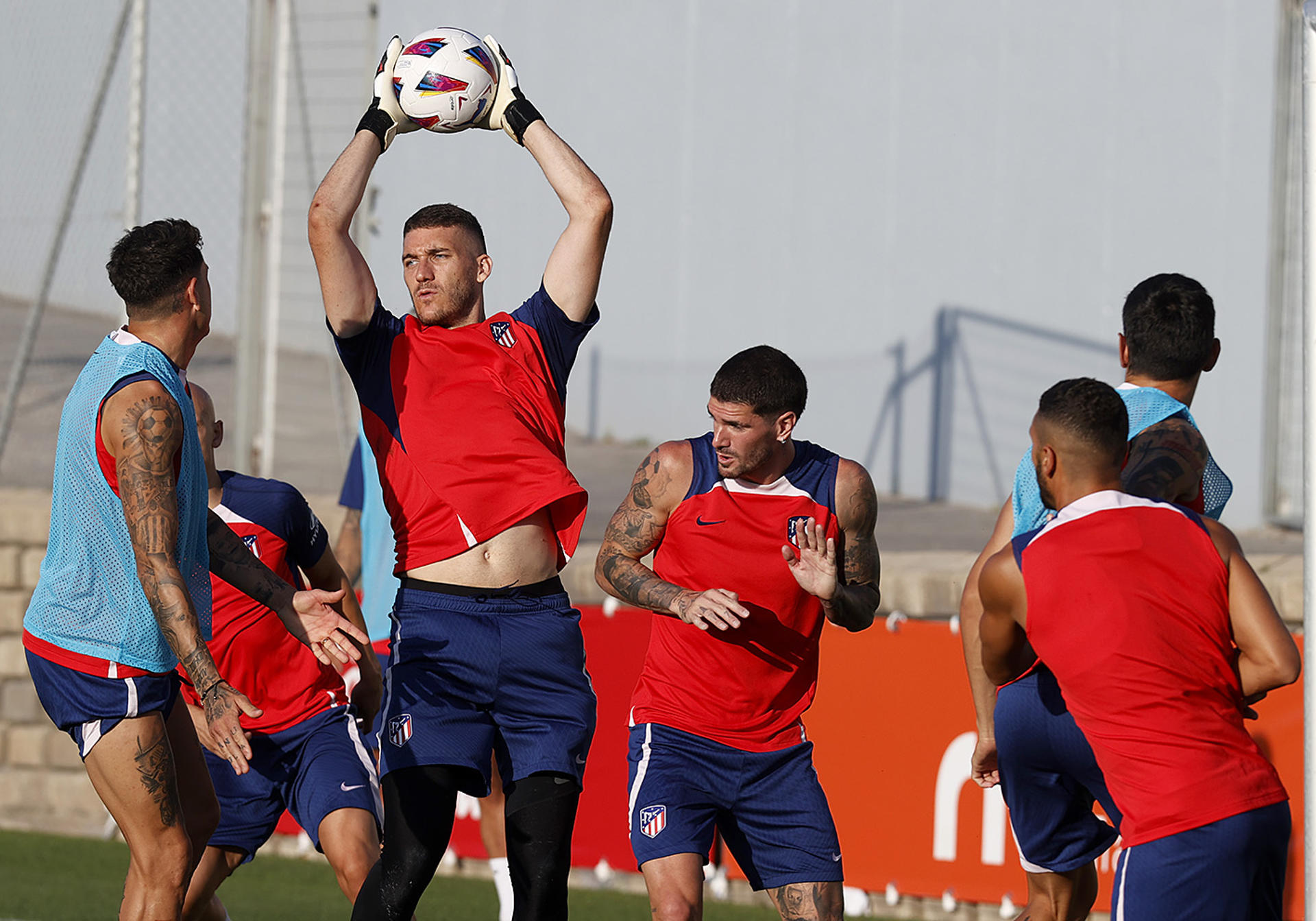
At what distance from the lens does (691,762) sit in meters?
4.87

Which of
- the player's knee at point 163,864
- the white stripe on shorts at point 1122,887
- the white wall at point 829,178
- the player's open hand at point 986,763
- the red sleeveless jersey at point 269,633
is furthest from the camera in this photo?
the white wall at point 829,178

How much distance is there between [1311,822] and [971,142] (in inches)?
376

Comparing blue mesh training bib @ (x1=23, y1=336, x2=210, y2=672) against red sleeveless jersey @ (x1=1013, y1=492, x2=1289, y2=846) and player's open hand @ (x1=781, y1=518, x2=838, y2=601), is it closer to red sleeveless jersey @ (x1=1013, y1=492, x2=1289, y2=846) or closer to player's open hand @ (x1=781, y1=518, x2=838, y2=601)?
player's open hand @ (x1=781, y1=518, x2=838, y2=601)

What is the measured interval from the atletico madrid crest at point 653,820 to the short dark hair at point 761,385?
1220 mm

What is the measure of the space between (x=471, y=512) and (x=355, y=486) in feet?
7.53

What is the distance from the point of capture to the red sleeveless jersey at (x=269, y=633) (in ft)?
18.7

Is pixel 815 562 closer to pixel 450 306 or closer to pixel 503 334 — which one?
pixel 503 334

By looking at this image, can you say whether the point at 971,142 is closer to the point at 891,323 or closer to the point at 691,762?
the point at 891,323

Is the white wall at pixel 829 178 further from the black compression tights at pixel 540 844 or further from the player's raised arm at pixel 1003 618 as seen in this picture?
the player's raised arm at pixel 1003 618

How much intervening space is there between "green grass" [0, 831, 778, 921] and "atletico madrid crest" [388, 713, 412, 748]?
2.84 meters

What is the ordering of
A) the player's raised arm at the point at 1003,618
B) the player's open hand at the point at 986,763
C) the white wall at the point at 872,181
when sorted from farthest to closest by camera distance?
1. the white wall at the point at 872,181
2. the player's open hand at the point at 986,763
3. the player's raised arm at the point at 1003,618

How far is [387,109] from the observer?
188 inches

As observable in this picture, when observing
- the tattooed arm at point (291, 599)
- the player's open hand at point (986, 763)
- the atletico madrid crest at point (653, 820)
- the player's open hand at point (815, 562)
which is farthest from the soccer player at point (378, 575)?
the player's open hand at point (815, 562)

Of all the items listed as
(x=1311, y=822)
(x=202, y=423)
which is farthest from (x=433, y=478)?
(x=1311, y=822)
